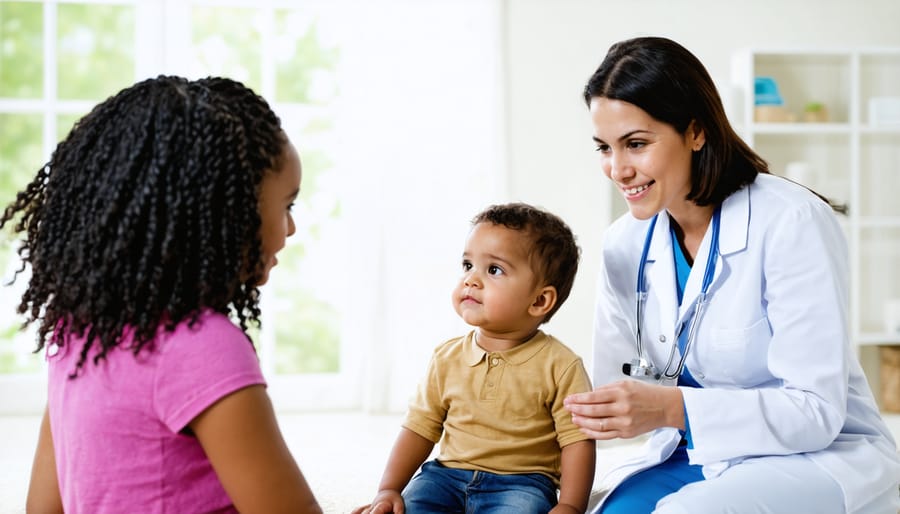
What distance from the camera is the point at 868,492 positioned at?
5.25 feet

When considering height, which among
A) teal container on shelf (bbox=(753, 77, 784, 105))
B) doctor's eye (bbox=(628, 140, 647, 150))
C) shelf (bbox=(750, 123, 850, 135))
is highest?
teal container on shelf (bbox=(753, 77, 784, 105))

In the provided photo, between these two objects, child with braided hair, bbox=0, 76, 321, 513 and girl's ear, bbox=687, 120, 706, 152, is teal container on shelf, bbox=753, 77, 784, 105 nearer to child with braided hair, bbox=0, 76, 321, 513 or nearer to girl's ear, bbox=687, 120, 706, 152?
girl's ear, bbox=687, 120, 706, 152

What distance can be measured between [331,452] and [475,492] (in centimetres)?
180

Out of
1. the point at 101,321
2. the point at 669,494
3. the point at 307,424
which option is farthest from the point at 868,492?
the point at 307,424

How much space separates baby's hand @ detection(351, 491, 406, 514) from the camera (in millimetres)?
1628

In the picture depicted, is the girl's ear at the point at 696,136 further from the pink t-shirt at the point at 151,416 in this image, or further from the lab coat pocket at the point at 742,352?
the pink t-shirt at the point at 151,416

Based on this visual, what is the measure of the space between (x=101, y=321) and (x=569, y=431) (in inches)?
35.2

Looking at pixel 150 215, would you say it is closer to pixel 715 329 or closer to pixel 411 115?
pixel 715 329

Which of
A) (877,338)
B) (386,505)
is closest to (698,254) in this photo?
(386,505)

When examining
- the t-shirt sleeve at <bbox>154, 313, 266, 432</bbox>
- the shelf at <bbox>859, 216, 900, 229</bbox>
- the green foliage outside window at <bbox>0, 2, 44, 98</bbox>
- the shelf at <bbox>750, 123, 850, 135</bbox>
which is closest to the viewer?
the t-shirt sleeve at <bbox>154, 313, 266, 432</bbox>

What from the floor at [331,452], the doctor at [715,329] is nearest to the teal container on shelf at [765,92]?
the floor at [331,452]

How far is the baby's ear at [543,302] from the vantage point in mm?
1742

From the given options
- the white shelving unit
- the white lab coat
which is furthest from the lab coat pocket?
the white shelving unit

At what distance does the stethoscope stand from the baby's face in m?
0.25
